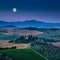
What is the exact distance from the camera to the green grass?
2463mm

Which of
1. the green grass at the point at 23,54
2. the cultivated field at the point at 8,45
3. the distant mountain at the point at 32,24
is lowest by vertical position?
the green grass at the point at 23,54

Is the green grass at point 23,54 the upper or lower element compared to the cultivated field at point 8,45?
lower

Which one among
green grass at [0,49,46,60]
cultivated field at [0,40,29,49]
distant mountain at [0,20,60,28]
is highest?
distant mountain at [0,20,60,28]

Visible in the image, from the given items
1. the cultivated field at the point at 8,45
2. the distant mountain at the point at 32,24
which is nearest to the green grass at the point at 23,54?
the cultivated field at the point at 8,45

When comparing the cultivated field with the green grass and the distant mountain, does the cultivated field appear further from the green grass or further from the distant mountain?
the distant mountain

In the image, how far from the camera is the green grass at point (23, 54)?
8.08ft

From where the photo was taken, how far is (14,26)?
2.61 m

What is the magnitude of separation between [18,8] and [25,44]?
576mm

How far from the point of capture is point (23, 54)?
2475 millimetres

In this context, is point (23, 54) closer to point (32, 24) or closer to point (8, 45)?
point (8, 45)

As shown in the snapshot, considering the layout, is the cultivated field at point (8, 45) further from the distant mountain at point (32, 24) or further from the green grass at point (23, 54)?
the distant mountain at point (32, 24)

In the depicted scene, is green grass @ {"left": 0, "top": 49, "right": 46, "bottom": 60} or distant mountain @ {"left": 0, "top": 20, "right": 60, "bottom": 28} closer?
green grass @ {"left": 0, "top": 49, "right": 46, "bottom": 60}

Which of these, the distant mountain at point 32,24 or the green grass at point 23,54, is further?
the distant mountain at point 32,24

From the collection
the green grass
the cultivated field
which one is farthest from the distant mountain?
the green grass
